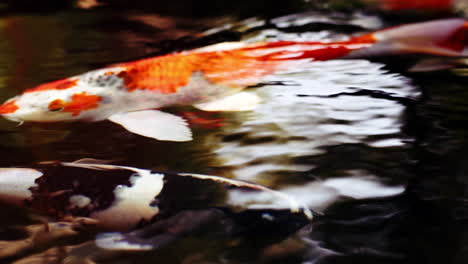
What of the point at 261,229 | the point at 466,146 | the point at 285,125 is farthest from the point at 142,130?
the point at 466,146

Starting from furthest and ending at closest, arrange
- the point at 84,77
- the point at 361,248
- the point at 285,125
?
the point at 84,77 → the point at 285,125 → the point at 361,248

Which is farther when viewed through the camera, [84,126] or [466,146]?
[84,126]

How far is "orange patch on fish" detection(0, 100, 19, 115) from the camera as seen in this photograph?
0.83m

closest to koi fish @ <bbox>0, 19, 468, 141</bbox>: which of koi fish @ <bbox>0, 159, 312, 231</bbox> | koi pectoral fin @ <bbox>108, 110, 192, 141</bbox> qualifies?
koi pectoral fin @ <bbox>108, 110, 192, 141</bbox>

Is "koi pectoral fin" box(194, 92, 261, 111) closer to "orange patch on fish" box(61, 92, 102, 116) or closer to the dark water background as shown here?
the dark water background

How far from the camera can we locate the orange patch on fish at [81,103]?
2.67 feet

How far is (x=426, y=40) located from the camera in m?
1.08

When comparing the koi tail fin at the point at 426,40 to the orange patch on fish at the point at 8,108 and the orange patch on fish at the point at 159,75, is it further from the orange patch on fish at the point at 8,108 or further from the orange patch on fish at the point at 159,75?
the orange patch on fish at the point at 8,108

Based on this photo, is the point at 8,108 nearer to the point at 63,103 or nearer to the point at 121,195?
the point at 63,103

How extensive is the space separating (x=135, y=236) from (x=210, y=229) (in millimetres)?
76

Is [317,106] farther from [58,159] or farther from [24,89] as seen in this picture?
[24,89]

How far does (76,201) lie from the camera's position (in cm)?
52

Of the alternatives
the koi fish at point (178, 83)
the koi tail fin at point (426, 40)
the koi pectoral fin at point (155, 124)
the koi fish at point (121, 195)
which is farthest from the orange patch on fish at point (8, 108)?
the koi tail fin at point (426, 40)

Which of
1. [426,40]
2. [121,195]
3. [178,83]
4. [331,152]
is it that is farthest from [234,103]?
[426,40]
